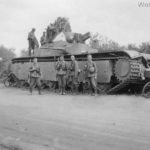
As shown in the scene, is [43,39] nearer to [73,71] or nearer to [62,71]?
[73,71]

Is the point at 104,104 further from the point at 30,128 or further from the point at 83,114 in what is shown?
the point at 30,128

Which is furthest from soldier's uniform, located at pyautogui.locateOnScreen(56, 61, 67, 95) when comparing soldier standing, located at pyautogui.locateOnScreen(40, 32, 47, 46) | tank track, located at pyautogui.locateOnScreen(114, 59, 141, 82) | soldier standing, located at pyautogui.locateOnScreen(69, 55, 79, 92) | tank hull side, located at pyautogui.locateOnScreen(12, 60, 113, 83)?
soldier standing, located at pyautogui.locateOnScreen(40, 32, 47, 46)

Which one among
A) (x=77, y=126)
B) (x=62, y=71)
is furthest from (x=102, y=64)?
(x=77, y=126)

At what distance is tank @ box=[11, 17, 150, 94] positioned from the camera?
1541 cm

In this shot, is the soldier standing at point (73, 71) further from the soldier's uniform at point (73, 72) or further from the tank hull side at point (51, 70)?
the tank hull side at point (51, 70)

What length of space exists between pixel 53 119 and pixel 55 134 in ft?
5.31

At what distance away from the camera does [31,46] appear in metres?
23.3

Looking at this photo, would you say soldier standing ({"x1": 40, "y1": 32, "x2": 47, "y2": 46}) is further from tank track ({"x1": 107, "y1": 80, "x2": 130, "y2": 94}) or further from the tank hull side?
tank track ({"x1": 107, "y1": 80, "x2": 130, "y2": 94})

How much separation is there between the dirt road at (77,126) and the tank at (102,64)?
9.88 feet

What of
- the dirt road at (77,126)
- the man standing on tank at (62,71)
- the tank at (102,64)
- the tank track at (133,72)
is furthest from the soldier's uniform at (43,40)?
the dirt road at (77,126)

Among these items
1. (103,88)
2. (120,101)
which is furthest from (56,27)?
(120,101)

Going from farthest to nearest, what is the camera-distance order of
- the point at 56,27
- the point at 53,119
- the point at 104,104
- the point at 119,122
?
the point at 56,27 < the point at 104,104 < the point at 53,119 < the point at 119,122

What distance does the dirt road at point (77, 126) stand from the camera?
7.00 metres

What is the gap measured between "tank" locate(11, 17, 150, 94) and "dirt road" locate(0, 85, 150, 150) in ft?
9.88
